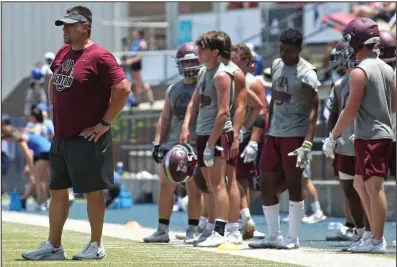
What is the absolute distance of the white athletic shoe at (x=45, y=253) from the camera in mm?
9492

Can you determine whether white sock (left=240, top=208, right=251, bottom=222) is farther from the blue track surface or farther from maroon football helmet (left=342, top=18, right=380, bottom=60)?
maroon football helmet (left=342, top=18, right=380, bottom=60)

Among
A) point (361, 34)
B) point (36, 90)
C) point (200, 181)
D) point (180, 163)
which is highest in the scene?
point (361, 34)

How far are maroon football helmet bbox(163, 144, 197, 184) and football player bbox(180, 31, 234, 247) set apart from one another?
148mm

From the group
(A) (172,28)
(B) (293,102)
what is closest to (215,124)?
(B) (293,102)

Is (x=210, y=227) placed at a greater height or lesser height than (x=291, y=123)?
lesser

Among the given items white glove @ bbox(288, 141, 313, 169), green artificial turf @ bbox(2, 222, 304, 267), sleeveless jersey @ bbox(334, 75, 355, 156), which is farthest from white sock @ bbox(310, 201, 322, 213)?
white glove @ bbox(288, 141, 313, 169)

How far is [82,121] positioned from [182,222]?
7.47 meters

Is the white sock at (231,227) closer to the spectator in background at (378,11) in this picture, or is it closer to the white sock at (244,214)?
the white sock at (244,214)

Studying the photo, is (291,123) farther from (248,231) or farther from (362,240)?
(248,231)

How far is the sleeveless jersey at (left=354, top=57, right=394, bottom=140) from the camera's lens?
33.6ft

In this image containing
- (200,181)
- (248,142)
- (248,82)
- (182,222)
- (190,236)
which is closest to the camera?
(200,181)

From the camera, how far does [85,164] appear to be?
9453mm

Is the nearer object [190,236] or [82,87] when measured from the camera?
[82,87]

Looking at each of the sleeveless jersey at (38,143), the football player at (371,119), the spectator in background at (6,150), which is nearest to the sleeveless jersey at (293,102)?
the football player at (371,119)
